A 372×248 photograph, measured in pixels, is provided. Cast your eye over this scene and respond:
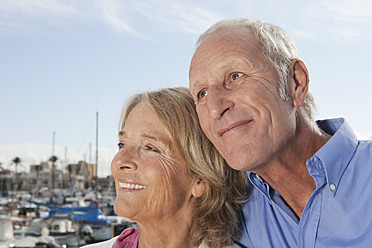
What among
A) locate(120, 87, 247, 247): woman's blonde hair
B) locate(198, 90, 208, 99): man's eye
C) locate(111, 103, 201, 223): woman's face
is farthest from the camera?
locate(120, 87, 247, 247): woman's blonde hair

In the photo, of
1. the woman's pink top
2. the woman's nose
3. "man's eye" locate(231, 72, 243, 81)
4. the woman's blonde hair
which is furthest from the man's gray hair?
the woman's pink top

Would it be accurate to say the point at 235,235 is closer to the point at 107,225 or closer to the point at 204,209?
the point at 204,209

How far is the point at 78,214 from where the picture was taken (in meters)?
27.3

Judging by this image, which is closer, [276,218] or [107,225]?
[276,218]

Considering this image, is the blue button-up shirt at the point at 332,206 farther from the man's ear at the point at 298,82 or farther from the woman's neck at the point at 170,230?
the woman's neck at the point at 170,230

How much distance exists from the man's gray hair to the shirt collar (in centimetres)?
31

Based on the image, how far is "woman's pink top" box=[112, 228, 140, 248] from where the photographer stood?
302 centimetres

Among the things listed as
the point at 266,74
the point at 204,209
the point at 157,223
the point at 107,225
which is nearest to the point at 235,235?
the point at 204,209

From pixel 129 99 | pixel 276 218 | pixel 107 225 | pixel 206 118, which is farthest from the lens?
pixel 107 225

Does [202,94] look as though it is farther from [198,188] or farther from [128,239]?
[128,239]

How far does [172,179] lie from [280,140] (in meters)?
0.73

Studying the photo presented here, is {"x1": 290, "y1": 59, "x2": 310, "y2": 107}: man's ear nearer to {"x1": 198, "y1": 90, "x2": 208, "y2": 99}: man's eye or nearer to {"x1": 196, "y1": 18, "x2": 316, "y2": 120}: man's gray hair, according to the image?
{"x1": 196, "y1": 18, "x2": 316, "y2": 120}: man's gray hair

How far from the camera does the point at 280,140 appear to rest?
234cm

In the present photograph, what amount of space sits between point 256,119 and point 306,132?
42cm
